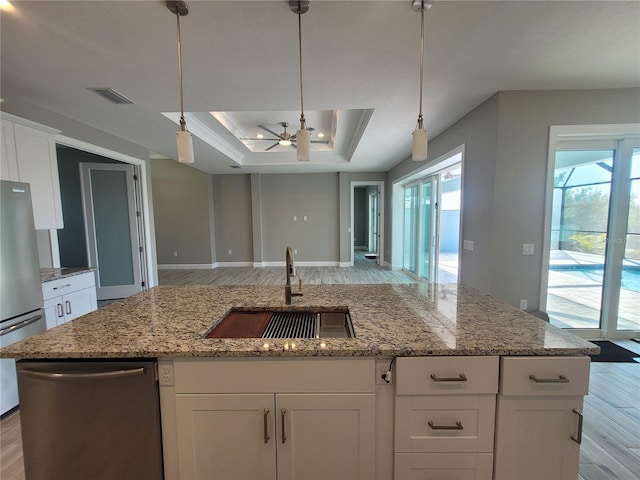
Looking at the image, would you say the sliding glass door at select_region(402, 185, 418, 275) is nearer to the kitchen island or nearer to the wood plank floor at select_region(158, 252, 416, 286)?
the wood plank floor at select_region(158, 252, 416, 286)

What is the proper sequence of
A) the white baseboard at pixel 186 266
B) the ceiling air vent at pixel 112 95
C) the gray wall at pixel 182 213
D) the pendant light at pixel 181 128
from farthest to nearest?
the white baseboard at pixel 186 266 < the gray wall at pixel 182 213 < the ceiling air vent at pixel 112 95 < the pendant light at pixel 181 128

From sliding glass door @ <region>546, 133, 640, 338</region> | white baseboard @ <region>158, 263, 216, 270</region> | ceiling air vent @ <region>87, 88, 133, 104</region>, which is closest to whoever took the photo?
→ ceiling air vent @ <region>87, 88, 133, 104</region>

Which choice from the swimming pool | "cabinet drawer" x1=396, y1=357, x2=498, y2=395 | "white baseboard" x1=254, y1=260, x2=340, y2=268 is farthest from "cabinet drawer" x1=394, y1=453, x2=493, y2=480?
"white baseboard" x1=254, y1=260, x2=340, y2=268

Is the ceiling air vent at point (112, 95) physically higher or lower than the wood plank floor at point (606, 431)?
higher

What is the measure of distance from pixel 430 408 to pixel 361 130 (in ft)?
11.9

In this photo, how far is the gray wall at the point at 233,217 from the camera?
23.0ft

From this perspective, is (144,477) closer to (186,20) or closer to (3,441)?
(3,441)

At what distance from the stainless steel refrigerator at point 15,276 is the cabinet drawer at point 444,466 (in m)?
2.53

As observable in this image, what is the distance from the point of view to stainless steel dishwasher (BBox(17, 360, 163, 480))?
101 centimetres

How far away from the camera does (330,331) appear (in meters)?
1.45

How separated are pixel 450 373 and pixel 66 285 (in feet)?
10.5

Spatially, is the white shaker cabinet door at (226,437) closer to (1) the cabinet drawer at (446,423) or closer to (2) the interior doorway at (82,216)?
(1) the cabinet drawer at (446,423)

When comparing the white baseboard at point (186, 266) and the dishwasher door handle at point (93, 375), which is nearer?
the dishwasher door handle at point (93, 375)

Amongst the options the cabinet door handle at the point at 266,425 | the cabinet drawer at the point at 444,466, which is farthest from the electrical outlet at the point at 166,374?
the cabinet drawer at the point at 444,466
